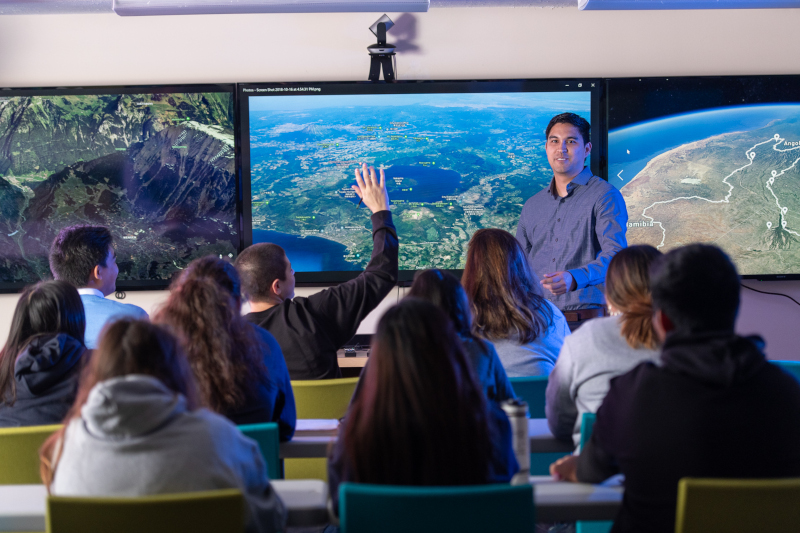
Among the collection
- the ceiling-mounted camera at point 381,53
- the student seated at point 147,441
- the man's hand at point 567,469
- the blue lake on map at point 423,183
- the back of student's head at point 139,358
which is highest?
the ceiling-mounted camera at point 381,53

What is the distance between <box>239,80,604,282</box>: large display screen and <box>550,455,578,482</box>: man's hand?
9.09 ft

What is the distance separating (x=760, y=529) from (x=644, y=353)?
0.61 m

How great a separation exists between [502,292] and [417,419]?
1.32 m

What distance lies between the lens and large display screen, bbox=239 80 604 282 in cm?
417

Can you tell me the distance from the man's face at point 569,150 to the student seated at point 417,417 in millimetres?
2904

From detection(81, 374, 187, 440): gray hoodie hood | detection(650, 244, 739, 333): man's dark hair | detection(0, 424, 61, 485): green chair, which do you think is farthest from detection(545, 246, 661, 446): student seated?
detection(0, 424, 61, 485): green chair

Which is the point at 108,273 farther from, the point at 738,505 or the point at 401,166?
the point at 738,505

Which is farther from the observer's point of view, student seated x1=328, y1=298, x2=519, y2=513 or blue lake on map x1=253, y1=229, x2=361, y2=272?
blue lake on map x1=253, y1=229, x2=361, y2=272

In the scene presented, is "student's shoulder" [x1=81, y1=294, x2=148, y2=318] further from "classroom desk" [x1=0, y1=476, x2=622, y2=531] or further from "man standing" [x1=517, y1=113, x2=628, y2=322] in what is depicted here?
"man standing" [x1=517, y1=113, x2=628, y2=322]

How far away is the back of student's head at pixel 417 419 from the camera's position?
1.22 m

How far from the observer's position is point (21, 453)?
1.66 metres

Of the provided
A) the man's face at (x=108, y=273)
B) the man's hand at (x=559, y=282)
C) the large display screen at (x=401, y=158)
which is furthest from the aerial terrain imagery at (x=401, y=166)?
the man's face at (x=108, y=273)

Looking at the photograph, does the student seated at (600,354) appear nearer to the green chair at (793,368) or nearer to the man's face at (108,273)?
the green chair at (793,368)

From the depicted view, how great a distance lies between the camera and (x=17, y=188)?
4.16m
